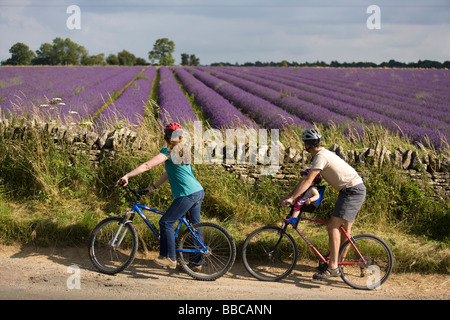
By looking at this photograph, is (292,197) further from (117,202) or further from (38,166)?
(38,166)

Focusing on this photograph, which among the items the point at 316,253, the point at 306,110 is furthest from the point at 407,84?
the point at 316,253

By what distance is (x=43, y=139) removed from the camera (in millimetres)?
6012

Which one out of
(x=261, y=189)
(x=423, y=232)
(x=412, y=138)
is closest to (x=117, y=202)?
(x=261, y=189)

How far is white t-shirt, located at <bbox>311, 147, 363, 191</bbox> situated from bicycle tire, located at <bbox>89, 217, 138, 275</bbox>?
6.62ft

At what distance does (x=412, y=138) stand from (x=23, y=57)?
82663 mm

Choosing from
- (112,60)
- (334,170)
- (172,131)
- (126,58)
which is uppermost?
(126,58)

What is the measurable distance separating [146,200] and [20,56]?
84077 millimetres

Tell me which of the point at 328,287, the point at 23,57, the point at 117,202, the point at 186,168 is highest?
the point at 23,57

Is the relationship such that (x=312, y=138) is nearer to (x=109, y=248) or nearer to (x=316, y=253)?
(x=316, y=253)

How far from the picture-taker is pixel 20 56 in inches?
3051

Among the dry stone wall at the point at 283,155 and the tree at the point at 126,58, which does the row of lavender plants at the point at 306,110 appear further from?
the tree at the point at 126,58

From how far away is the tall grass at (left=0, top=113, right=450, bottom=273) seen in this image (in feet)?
15.9

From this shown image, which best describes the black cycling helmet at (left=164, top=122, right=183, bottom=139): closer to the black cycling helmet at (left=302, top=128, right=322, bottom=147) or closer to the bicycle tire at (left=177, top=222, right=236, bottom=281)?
the bicycle tire at (left=177, top=222, right=236, bottom=281)

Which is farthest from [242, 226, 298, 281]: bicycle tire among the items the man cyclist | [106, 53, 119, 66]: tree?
[106, 53, 119, 66]: tree
